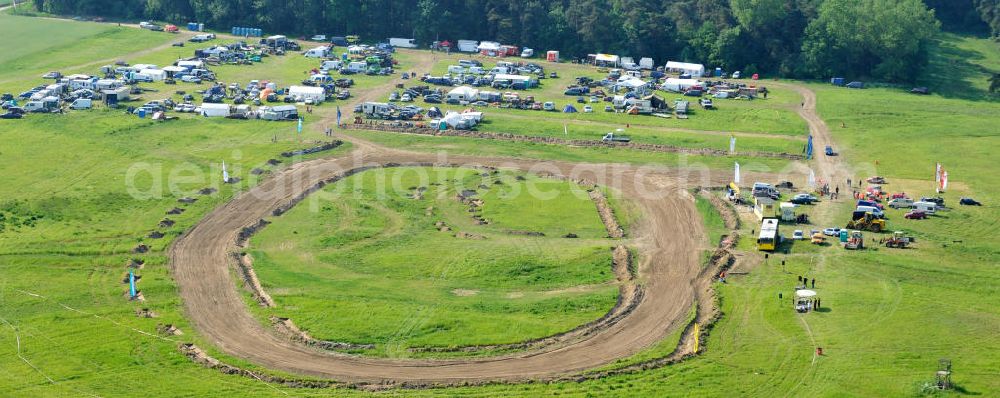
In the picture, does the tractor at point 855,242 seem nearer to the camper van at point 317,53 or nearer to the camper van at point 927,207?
the camper van at point 927,207

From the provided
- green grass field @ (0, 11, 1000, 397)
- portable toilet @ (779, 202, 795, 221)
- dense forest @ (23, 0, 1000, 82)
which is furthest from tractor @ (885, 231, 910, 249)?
dense forest @ (23, 0, 1000, 82)

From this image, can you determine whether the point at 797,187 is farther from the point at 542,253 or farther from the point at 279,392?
the point at 279,392

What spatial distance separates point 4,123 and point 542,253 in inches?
2488

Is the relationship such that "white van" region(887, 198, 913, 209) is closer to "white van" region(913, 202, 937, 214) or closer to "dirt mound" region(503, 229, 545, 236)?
"white van" region(913, 202, 937, 214)

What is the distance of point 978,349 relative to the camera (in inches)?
2381

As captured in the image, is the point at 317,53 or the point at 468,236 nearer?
the point at 468,236

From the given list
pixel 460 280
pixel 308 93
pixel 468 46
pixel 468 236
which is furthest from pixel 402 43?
pixel 460 280

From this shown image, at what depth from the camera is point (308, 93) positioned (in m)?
123

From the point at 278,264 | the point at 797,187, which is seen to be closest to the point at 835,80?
the point at 797,187

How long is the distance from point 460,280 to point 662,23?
86.1 metres

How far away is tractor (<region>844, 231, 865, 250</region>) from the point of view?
77062mm

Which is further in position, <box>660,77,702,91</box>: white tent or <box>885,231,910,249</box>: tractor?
<box>660,77,702,91</box>: white tent

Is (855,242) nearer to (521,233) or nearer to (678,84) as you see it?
(521,233)

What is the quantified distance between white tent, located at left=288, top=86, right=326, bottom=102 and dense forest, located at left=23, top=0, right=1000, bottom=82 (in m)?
37.5
